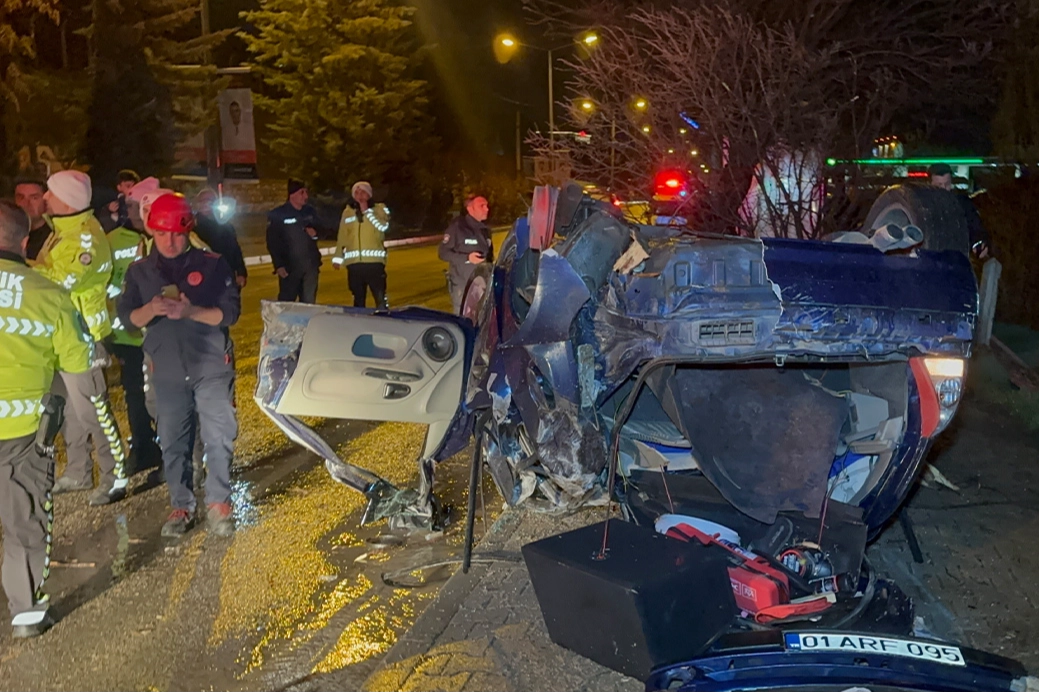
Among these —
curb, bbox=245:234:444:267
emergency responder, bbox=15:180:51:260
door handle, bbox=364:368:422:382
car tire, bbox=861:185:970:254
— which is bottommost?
curb, bbox=245:234:444:267

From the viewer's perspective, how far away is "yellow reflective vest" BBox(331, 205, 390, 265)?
412 inches

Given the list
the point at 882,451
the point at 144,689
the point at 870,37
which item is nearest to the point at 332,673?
the point at 144,689

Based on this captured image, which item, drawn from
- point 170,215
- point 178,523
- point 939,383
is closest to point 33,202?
point 170,215

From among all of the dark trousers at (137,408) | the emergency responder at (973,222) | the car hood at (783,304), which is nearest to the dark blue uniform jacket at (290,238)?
the dark trousers at (137,408)

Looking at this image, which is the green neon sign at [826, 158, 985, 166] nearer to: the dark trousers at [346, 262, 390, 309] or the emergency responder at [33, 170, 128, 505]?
the dark trousers at [346, 262, 390, 309]

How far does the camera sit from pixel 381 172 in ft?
131

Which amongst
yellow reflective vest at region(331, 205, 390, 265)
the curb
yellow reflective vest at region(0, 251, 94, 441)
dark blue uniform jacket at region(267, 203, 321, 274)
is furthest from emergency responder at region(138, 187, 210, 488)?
the curb

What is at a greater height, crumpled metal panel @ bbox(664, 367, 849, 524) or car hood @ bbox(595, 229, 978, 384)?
car hood @ bbox(595, 229, 978, 384)

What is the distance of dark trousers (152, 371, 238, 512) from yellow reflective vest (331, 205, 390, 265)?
498 centimetres

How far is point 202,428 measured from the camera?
5.61 m

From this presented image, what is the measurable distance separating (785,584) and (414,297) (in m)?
12.3

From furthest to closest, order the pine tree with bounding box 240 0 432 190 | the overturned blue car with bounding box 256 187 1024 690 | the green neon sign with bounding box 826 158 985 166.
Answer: the pine tree with bounding box 240 0 432 190
the green neon sign with bounding box 826 158 985 166
the overturned blue car with bounding box 256 187 1024 690

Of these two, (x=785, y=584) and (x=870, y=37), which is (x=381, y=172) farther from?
(x=785, y=584)

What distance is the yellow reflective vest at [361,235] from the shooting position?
412 inches
